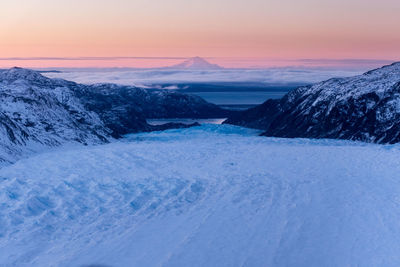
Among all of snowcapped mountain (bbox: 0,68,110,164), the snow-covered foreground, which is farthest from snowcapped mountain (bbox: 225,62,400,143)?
snowcapped mountain (bbox: 0,68,110,164)

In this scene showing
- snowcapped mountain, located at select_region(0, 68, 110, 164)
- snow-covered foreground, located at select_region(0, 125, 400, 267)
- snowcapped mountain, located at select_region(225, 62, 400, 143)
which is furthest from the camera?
snowcapped mountain, located at select_region(225, 62, 400, 143)

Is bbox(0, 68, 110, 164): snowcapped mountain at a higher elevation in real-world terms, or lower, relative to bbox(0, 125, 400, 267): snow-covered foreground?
lower

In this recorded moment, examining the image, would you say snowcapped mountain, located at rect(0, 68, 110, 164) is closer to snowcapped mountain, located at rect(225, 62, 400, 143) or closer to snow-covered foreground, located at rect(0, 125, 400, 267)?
snow-covered foreground, located at rect(0, 125, 400, 267)

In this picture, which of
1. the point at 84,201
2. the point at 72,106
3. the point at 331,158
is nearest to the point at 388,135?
the point at 331,158

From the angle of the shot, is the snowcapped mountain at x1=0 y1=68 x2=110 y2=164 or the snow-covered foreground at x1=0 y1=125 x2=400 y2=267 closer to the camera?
the snow-covered foreground at x1=0 y1=125 x2=400 y2=267

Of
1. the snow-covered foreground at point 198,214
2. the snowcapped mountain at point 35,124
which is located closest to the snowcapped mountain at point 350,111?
the snow-covered foreground at point 198,214

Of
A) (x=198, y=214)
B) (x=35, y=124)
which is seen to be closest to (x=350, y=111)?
(x=35, y=124)
